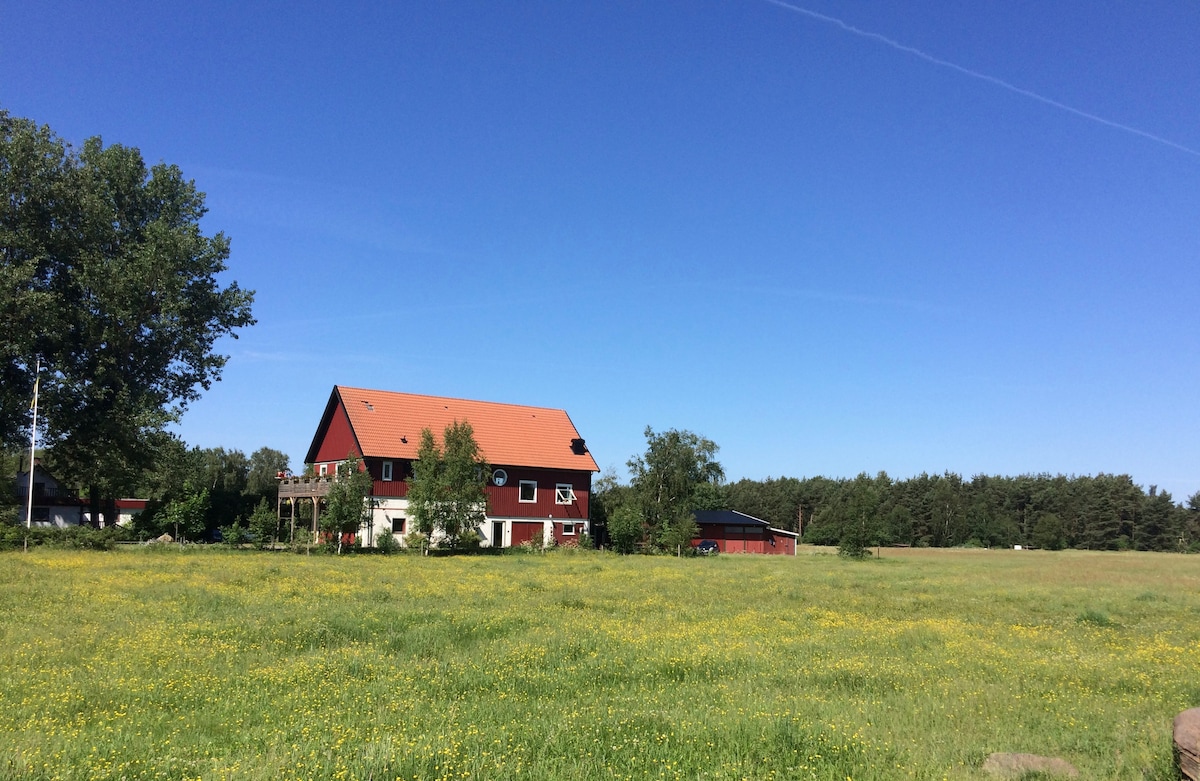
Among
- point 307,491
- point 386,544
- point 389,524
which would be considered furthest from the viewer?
point 389,524

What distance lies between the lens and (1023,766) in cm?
833

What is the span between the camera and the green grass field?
827cm

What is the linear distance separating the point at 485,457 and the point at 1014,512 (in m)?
102

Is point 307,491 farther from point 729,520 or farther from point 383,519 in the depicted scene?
point 729,520

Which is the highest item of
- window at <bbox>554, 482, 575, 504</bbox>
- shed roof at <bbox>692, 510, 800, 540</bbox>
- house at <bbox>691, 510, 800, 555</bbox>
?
window at <bbox>554, 482, 575, 504</bbox>

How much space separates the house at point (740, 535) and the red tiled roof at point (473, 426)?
21.5m

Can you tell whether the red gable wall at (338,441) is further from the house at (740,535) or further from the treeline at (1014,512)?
the treeline at (1014,512)

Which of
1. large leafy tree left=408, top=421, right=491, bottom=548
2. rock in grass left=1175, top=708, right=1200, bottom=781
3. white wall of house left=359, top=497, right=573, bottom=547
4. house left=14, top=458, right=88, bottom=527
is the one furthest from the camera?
house left=14, top=458, right=88, bottom=527

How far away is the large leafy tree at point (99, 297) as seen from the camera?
40.0 metres

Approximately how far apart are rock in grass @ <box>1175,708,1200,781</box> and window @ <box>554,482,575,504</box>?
52021 mm

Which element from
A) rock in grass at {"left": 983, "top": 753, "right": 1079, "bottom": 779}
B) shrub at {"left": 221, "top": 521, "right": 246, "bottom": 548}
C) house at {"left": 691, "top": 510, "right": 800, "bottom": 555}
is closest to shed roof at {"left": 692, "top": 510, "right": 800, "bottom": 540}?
house at {"left": 691, "top": 510, "right": 800, "bottom": 555}

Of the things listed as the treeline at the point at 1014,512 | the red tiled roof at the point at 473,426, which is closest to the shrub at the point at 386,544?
the red tiled roof at the point at 473,426

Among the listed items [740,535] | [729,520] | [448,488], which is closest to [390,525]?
[448,488]

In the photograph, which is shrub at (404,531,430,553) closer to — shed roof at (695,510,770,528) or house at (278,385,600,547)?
house at (278,385,600,547)
